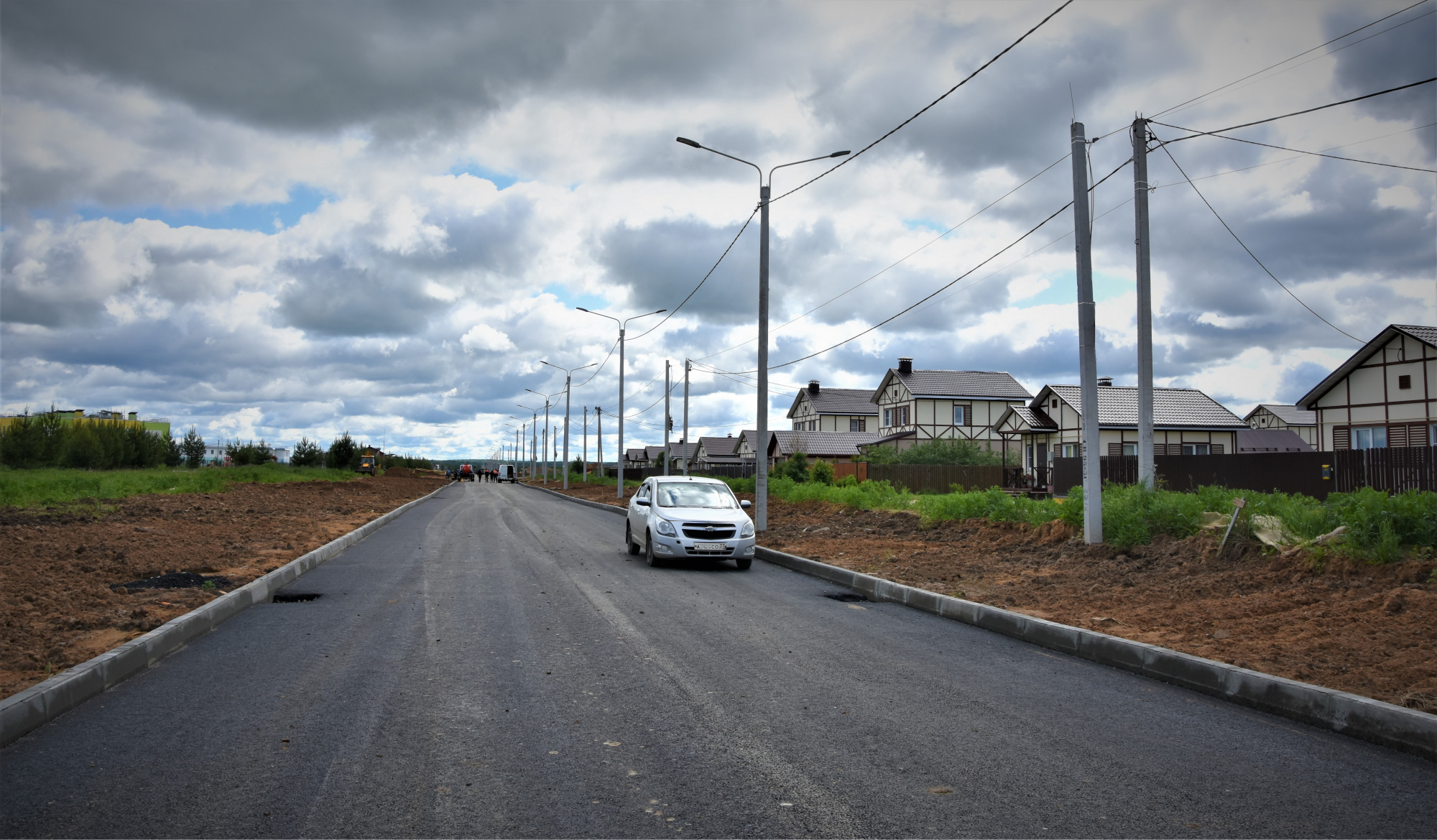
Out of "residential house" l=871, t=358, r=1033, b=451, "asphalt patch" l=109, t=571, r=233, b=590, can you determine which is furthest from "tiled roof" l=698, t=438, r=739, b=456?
"asphalt patch" l=109, t=571, r=233, b=590

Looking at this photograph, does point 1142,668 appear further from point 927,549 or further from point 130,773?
point 927,549

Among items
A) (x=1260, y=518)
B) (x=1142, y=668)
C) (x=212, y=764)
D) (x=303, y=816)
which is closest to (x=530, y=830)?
(x=303, y=816)

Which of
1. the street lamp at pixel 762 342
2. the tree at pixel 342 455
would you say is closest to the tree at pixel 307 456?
the tree at pixel 342 455

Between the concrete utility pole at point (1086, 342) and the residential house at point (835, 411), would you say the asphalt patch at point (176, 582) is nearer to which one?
the concrete utility pole at point (1086, 342)

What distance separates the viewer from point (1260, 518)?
11.0m

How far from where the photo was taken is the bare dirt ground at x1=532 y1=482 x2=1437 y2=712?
Answer: 6543 mm

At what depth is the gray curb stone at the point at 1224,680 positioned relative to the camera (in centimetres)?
514

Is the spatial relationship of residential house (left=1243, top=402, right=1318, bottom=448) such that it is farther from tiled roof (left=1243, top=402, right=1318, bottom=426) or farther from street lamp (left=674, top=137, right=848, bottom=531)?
street lamp (left=674, top=137, right=848, bottom=531)

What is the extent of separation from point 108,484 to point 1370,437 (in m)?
43.6

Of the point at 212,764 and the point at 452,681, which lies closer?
the point at 212,764

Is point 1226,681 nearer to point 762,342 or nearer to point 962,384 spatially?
point 762,342

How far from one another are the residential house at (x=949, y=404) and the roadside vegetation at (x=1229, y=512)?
1522 inches

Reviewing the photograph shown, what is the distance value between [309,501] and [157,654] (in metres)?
25.8

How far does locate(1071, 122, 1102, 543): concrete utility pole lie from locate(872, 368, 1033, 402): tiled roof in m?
46.9
